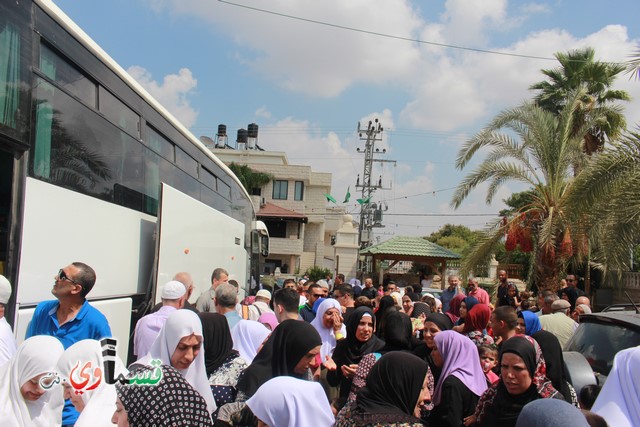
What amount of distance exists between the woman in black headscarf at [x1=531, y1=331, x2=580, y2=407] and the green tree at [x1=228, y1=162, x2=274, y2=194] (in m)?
43.0

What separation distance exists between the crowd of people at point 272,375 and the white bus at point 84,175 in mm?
620

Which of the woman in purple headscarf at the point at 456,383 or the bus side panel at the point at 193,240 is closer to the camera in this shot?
the woman in purple headscarf at the point at 456,383

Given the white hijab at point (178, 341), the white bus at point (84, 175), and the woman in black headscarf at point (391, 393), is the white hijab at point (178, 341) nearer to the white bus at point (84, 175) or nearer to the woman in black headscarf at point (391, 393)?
the woman in black headscarf at point (391, 393)

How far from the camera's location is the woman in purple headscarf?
428 cm

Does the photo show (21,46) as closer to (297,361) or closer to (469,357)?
(297,361)

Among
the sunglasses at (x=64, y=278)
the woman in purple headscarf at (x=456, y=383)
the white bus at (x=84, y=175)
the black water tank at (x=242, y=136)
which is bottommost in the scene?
the woman in purple headscarf at (x=456, y=383)

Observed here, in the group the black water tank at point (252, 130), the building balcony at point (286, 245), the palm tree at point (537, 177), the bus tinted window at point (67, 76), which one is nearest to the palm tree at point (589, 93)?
the palm tree at point (537, 177)

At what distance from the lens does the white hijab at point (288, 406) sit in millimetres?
2949

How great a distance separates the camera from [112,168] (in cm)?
632

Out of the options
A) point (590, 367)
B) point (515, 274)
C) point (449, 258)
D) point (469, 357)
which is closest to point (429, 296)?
point (590, 367)

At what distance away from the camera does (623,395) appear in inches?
125

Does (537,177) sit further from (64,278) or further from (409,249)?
(64,278)

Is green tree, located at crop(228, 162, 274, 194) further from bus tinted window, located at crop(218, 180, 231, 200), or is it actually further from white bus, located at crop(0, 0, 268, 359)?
white bus, located at crop(0, 0, 268, 359)

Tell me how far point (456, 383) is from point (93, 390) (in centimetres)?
248
